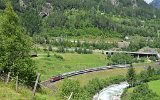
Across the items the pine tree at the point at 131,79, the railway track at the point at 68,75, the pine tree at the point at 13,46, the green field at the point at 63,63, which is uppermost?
the pine tree at the point at 13,46

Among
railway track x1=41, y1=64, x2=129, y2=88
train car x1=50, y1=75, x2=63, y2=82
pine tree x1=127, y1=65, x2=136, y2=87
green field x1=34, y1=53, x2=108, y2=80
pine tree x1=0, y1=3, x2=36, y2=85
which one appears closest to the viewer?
pine tree x1=0, y1=3, x2=36, y2=85

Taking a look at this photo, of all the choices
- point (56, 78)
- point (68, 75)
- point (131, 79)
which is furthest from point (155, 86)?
point (56, 78)

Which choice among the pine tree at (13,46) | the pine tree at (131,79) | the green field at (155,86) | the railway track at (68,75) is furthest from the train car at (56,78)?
the pine tree at (13,46)

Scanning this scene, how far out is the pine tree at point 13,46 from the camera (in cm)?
4800

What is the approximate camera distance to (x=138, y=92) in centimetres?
12312

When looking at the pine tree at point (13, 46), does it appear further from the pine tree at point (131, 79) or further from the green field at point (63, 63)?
the pine tree at point (131, 79)

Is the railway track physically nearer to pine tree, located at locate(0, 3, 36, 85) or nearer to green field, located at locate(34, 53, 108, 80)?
green field, located at locate(34, 53, 108, 80)

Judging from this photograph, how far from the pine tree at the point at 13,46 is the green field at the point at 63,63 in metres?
86.8

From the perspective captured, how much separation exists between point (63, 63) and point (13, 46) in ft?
412

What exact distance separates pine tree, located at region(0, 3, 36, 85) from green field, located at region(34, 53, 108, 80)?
86.8 metres

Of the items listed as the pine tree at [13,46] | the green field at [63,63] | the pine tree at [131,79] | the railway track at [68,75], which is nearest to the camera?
the pine tree at [13,46]

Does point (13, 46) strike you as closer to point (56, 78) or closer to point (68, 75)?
point (56, 78)

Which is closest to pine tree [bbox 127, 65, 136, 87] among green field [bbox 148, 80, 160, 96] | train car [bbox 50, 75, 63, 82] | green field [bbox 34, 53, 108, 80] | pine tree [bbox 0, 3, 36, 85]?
green field [bbox 148, 80, 160, 96]

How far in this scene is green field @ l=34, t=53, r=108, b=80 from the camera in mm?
151000
